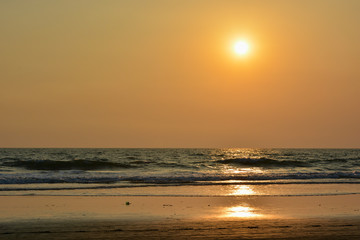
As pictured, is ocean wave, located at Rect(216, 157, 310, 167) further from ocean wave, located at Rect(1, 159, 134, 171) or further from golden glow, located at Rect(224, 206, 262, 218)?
golden glow, located at Rect(224, 206, 262, 218)

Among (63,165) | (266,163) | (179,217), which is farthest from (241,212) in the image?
(266,163)

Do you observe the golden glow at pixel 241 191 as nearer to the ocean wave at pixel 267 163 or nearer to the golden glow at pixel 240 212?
the golden glow at pixel 240 212

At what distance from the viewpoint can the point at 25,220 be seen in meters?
12.4

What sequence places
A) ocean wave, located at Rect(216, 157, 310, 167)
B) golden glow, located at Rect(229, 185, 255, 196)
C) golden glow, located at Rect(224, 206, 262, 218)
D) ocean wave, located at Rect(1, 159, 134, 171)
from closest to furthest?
golden glow, located at Rect(224, 206, 262, 218), golden glow, located at Rect(229, 185, 255, 196), ocean wave, located at Rect(1, 159, 134, 171), ocean wave, located at Rect(216, 157, 310, 167)

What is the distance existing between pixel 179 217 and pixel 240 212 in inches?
87.9

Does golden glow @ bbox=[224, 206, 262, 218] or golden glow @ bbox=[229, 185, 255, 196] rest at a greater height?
golden glow @ bbox=[229, 185, 255, 196]

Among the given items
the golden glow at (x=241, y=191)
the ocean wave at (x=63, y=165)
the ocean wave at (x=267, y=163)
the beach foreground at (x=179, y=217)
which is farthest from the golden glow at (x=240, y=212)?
the ocean wave at (x=267, y=163)

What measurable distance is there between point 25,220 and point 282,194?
11528mm

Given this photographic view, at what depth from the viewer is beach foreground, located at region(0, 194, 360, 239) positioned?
10637 mm

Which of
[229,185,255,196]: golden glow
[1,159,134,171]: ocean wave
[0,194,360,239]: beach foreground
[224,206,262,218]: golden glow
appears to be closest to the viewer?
[0,194,360,239]: beach foreground

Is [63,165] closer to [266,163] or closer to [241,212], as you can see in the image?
[266,163]

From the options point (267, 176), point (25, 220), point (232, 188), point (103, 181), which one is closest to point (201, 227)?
point (25, 220)

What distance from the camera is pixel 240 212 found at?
14.4 m

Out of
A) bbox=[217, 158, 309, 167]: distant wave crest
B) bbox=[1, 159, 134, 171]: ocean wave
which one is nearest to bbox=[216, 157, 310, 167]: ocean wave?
bbox=[217, 158, 309, 167]: distant wave crest
